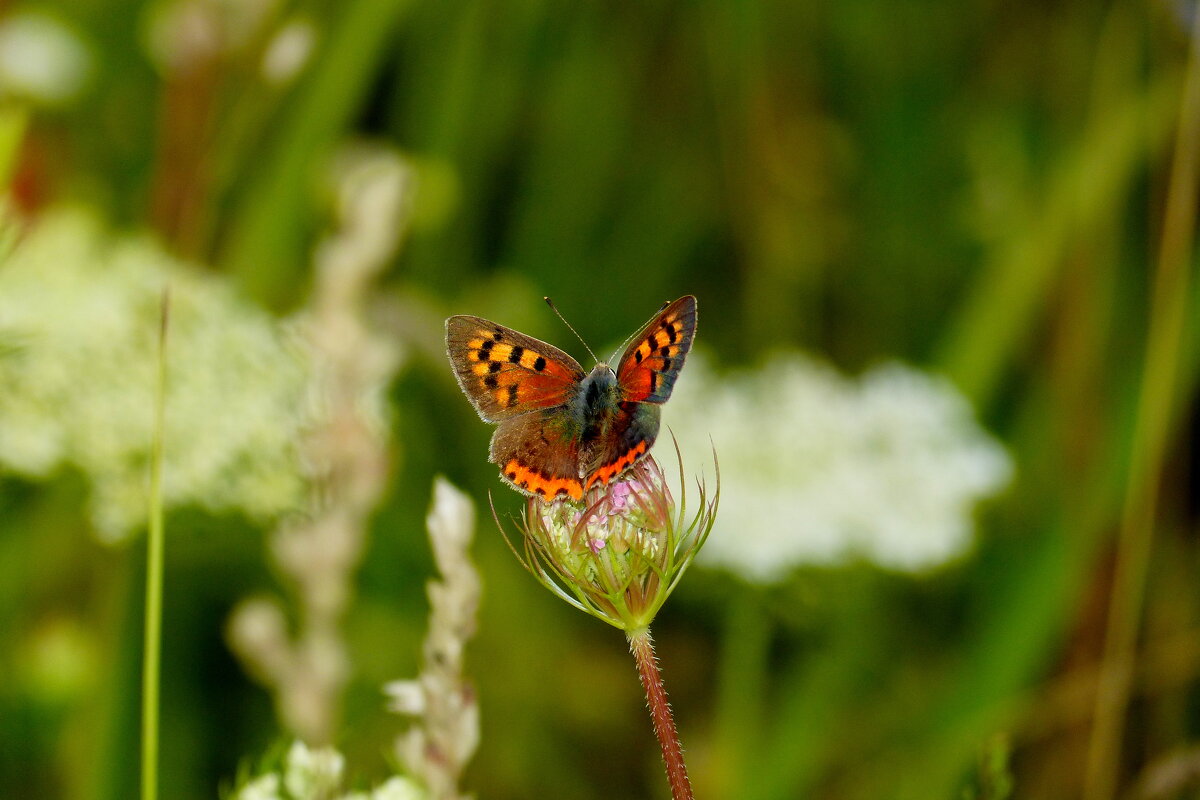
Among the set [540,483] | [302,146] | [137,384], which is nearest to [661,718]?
[540,483]

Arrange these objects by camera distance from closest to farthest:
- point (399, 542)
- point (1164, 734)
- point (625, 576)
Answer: point (625, 576)
point (1164, 734)
point (399, 542)

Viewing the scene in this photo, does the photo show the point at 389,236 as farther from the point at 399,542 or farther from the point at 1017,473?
the point at 1017,473

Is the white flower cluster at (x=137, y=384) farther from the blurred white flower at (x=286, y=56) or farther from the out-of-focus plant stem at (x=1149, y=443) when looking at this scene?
the out-of-focus plant stem at (x=1149, y=443)

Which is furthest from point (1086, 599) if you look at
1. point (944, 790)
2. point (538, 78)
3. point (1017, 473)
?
point (538, 78)

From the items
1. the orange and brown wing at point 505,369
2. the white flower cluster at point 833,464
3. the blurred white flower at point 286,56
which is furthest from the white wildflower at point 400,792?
the white flower cluster at point 833,464

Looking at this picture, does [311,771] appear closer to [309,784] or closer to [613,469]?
[309,784]
